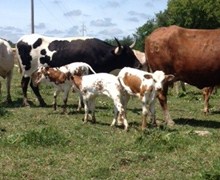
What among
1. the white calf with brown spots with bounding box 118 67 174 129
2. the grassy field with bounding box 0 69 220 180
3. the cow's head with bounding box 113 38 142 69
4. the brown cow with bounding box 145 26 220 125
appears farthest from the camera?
the cow's head with bounding box 113 38 142 69

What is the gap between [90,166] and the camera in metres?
8.19

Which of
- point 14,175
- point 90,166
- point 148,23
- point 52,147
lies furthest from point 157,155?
point 148,23

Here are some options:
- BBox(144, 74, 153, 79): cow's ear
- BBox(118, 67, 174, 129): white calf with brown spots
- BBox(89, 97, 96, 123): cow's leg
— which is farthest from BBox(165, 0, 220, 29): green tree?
BBox(144, 74, 153, 79): cow's ear

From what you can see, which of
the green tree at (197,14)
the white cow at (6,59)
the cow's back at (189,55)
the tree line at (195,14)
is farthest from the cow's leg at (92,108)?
the green tree at (197,14)

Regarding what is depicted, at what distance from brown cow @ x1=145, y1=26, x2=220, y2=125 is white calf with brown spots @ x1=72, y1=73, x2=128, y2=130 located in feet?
6.04

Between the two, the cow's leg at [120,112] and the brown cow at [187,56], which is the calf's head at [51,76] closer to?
the brown cow at [187,56]

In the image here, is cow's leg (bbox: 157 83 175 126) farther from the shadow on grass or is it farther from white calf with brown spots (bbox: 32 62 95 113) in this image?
white calf with brown spots (bbox: 32 62 95 113)

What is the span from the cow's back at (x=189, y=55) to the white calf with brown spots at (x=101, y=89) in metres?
2.10

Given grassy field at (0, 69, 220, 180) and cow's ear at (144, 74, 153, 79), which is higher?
cow's ear at (144, 74, 153, 79)

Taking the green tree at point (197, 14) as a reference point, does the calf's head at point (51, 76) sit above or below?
below

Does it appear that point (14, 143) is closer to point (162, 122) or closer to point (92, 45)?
point (162, 122)

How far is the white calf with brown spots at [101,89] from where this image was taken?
38.0 feet

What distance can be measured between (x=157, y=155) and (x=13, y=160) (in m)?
2.45

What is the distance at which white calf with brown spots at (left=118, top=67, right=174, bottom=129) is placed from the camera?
36.5ft
